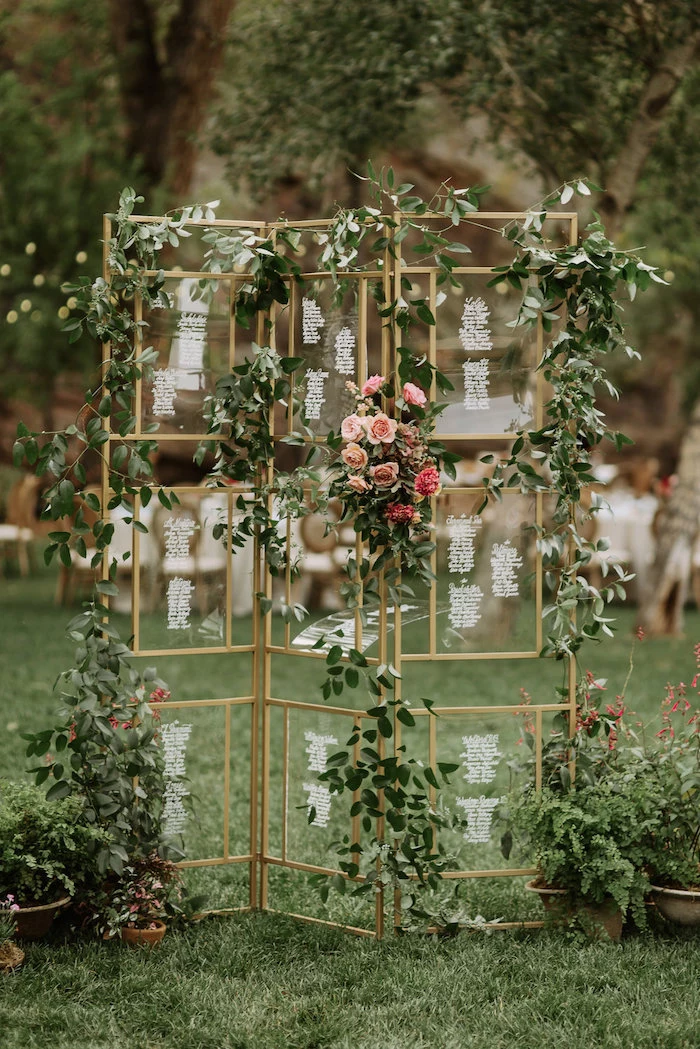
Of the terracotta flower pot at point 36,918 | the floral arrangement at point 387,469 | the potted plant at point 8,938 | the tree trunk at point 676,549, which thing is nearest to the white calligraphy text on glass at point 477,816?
the floral arrangement at point 387,469

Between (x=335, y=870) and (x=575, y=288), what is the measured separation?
2.08m

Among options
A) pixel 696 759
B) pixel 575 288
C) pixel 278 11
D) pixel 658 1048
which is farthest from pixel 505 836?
pixel 278 11

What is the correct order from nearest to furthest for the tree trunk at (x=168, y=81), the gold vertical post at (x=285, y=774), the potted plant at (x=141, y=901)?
the potted plant at (x=141, y=901), the gold vertical post at (x=285, y=774), the tree trunk at (x=168, y=81)

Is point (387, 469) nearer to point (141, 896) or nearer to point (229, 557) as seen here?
point (229, 557)

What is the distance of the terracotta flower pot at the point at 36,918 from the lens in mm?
3898

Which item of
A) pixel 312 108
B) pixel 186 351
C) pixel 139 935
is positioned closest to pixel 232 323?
pixel 186 351

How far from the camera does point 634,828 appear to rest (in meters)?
4.05

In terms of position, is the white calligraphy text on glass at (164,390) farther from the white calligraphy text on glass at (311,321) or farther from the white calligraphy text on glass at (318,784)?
the white calligraphy text on glass at (318,784)

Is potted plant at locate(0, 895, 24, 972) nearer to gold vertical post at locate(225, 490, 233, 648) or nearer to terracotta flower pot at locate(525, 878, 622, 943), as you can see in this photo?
gold vertical post at locate(225, 490, 233, 648)

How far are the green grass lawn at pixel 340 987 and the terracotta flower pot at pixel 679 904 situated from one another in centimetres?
6

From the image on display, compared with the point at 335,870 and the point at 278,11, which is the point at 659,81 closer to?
the point at 278,11

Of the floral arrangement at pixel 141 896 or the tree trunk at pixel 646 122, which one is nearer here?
the floral arrangement at pixel 141 896

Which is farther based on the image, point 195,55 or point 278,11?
point 195,55

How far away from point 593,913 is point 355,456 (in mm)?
1681
